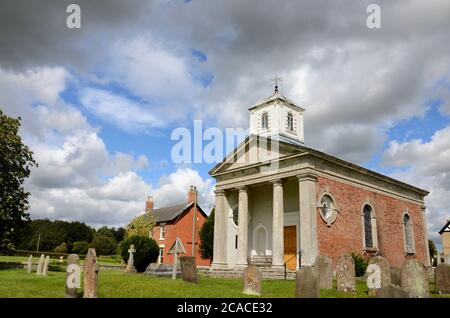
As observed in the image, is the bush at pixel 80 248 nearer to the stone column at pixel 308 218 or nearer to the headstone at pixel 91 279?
Result: the stone column at pixel 308 218

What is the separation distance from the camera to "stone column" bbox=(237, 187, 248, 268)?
23656mm

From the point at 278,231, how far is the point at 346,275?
Result: 831 centimetres

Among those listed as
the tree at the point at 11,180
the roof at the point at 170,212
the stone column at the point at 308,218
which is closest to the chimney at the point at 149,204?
the roof at the point at 170,212

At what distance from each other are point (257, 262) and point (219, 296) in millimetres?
14127

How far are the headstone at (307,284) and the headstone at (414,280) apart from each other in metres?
3.14

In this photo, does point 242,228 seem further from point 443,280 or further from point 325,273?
point 443,280

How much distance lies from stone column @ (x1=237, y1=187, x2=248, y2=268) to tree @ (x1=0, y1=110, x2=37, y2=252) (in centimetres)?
1517

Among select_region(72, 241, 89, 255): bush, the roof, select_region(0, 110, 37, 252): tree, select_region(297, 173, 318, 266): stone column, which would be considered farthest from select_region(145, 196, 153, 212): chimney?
select_region(297, 173, 318, 266): stone column

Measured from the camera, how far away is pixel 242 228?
24.4 metres

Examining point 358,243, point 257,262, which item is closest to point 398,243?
point 358,243

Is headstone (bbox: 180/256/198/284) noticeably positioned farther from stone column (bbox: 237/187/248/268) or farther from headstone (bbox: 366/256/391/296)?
stone column (bbox: 237/187/248/268)

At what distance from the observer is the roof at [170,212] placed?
50.0 m
